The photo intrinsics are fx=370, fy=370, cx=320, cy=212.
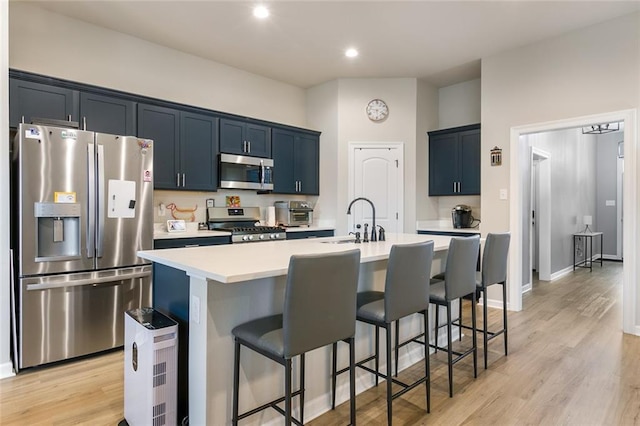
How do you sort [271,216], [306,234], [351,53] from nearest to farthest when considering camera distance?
[351,53]
[306,234]
[271,216]

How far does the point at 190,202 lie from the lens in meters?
4.50

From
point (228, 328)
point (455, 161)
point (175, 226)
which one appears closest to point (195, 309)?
point (228, 328)

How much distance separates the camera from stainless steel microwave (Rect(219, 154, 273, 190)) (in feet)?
14.8

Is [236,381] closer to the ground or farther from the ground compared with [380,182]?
closer to the ground

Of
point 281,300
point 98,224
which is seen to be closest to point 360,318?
point 281,300

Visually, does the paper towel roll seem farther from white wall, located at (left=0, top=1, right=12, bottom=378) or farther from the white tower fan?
the white tower fan

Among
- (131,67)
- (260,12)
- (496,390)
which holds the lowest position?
(496,390)

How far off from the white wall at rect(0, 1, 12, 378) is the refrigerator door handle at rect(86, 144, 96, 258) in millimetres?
513

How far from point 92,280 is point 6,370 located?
796mm

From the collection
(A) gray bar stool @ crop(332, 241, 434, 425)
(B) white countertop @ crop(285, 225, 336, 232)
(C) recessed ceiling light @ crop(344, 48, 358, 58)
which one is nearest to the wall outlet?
(A) gray bar stool @ crop(332, 241, 434, 425)

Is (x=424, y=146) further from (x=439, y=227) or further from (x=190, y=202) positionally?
(x=190, y=202)

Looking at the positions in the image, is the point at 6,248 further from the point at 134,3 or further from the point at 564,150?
the point at 564,150

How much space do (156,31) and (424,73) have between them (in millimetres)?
3430

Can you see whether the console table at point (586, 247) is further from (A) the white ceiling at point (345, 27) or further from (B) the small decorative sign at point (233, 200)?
(B) the small decorative sign at point (233, 200)
